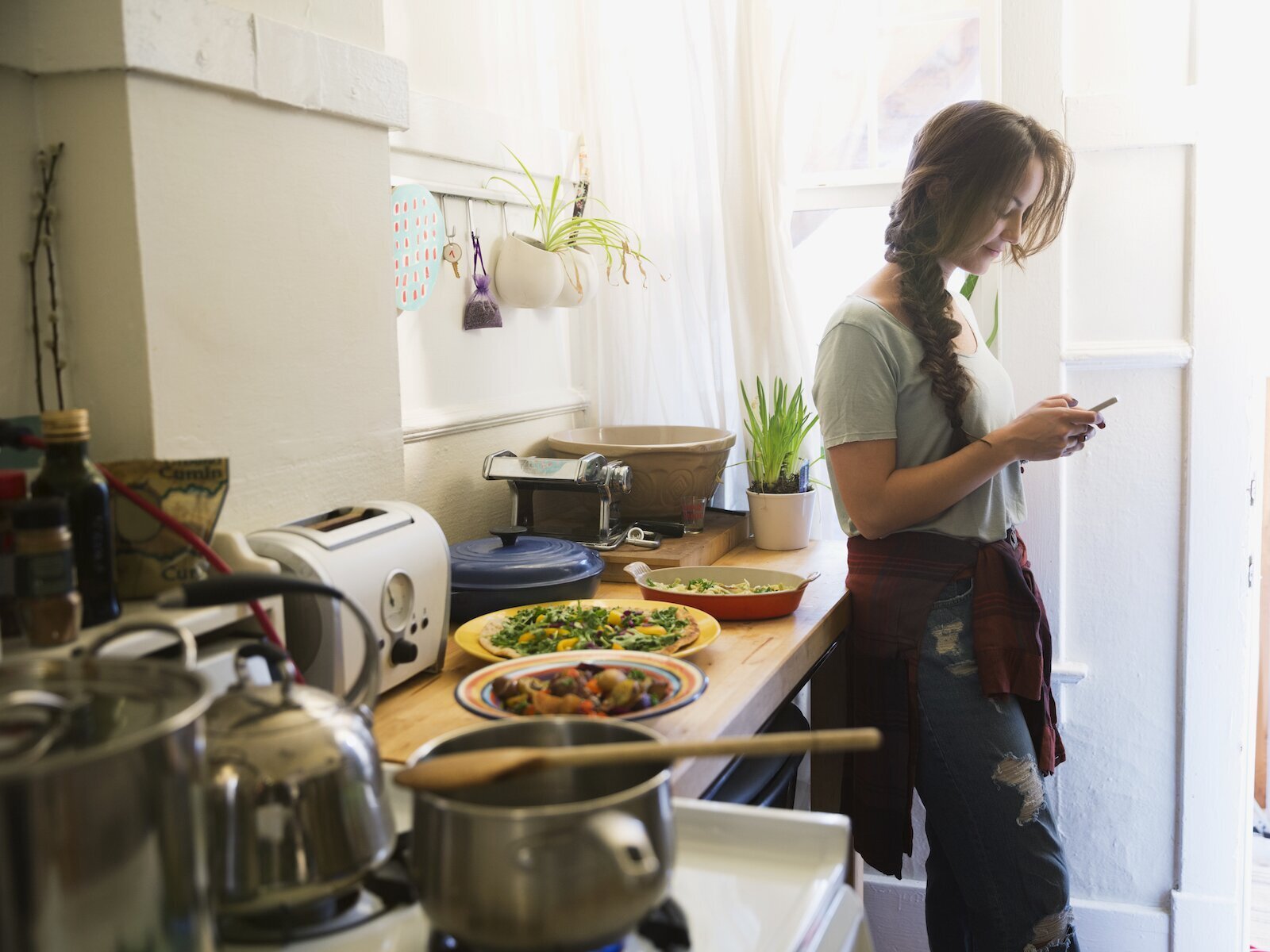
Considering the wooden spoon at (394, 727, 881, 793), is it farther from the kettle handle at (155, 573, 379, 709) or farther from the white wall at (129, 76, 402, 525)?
the white wall at (129, 76, 402, 525)

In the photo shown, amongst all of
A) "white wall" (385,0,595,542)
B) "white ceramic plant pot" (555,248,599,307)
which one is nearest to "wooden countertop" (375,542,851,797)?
"white wall" (385,0,595,542)

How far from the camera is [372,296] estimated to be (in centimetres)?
170

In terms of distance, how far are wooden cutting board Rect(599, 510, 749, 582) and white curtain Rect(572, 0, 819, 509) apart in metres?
0.33

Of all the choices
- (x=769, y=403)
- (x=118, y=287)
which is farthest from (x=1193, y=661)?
(x=118, y=287)

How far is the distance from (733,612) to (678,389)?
2.89 feet

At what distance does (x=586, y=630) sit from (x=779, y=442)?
0.85 meters

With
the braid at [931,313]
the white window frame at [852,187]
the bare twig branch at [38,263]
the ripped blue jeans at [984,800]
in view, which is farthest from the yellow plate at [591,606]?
the white window frame at [852,187]

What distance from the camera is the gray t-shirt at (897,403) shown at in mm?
1756

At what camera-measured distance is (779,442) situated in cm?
238

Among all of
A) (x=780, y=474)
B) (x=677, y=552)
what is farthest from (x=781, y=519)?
(x=677, y=552)

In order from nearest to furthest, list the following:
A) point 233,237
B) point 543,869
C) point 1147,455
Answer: point 543,869 < point 233,237 < point 1147,455

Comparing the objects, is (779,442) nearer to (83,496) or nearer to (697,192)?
(697,192)

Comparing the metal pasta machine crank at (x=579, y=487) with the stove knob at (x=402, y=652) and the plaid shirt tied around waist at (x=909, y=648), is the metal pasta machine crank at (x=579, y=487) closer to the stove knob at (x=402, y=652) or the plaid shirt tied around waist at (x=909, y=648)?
the plaid shirt tied around waist at (x=909, y=648)

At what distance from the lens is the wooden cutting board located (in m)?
2.12
